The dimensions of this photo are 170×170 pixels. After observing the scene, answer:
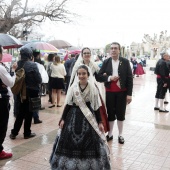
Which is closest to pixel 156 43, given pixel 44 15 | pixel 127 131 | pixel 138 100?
pixel 44 15

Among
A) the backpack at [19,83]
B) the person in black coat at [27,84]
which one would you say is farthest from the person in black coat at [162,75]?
the backpack at [19,83]

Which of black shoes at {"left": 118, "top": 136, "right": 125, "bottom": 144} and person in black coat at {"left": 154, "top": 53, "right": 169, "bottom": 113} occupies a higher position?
person in black coat at {"left": 154, "top": 53, "right": 169, "bottom": 113}

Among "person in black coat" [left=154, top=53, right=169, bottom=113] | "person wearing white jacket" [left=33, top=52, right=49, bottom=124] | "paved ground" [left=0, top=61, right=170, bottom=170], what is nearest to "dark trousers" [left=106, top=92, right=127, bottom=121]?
"paved ground" [left=0, top=61, right=170, bottom=170]

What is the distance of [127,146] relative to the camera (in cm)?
481

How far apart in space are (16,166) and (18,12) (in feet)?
61.2

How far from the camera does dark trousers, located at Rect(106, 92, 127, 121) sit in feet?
16.0

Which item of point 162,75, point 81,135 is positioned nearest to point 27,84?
point 81,135

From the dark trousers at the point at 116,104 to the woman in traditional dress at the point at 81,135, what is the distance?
54.0 inches

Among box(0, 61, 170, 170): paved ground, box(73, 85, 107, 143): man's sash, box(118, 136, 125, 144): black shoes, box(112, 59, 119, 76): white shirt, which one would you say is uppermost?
box(112, 59, 119, 76): white shirt

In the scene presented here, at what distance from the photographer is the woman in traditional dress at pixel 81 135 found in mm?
3303

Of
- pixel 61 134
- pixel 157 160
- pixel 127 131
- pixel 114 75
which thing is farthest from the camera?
pixel 127 131

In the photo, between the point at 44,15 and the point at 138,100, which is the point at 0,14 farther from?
the point at 138,100

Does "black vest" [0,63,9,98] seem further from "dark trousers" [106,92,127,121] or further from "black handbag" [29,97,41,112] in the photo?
"dark trousers" [106,92,127,121]

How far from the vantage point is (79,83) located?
141 inches
